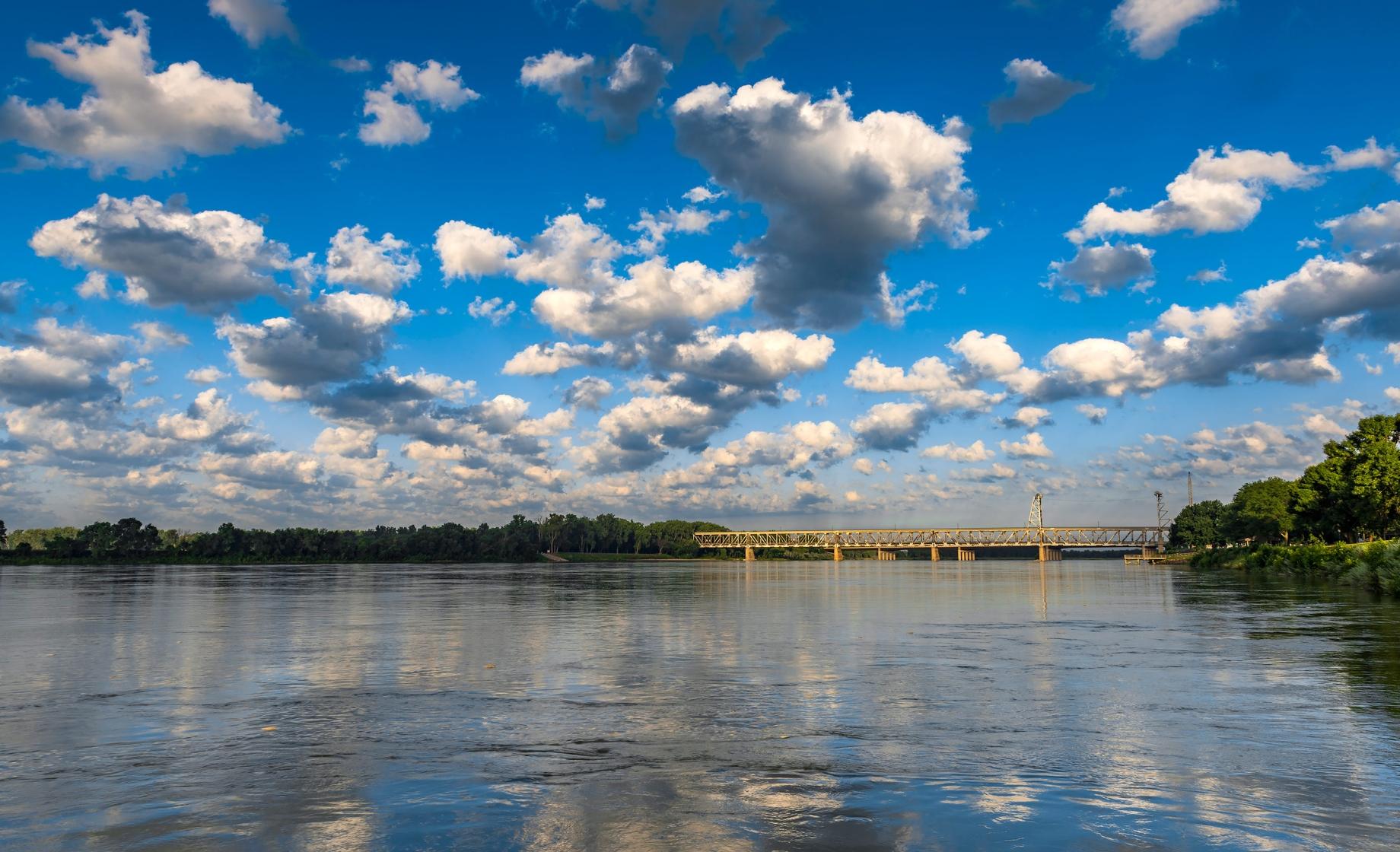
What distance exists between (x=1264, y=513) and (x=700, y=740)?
180889 millimetres

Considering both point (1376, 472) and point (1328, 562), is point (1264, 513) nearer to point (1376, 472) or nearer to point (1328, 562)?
point (1376, 472)

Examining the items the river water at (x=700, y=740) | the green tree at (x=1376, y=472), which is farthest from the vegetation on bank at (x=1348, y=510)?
the river water at (x=700, y=740)

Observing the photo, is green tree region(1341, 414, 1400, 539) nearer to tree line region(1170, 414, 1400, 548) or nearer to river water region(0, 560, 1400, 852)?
tree line region(1170, 414, 1400, 548)

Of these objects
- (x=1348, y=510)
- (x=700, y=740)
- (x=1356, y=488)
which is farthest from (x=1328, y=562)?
(x=700, y=740)

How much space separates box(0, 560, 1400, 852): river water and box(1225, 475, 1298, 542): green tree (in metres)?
147

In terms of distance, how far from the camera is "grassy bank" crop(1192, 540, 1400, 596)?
200 feet

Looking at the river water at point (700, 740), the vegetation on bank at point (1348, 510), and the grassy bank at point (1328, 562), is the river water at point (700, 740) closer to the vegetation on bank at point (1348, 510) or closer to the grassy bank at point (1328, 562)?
the grassy bank at point (1328, 562)

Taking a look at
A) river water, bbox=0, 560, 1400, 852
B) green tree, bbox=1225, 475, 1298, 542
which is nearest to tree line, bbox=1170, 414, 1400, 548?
green tree, bbox=1225, 475, 1298, 542

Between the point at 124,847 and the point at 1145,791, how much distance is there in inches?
477

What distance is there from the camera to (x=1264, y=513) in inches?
6555

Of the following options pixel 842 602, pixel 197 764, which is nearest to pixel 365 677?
pixel 197 764

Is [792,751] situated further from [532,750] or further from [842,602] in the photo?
[842,602]

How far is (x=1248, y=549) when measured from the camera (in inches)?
5851

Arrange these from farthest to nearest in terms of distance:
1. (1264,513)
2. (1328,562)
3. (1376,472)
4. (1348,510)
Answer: (1264,513) → (1348,510) → (1376,472) → (1328,562)
